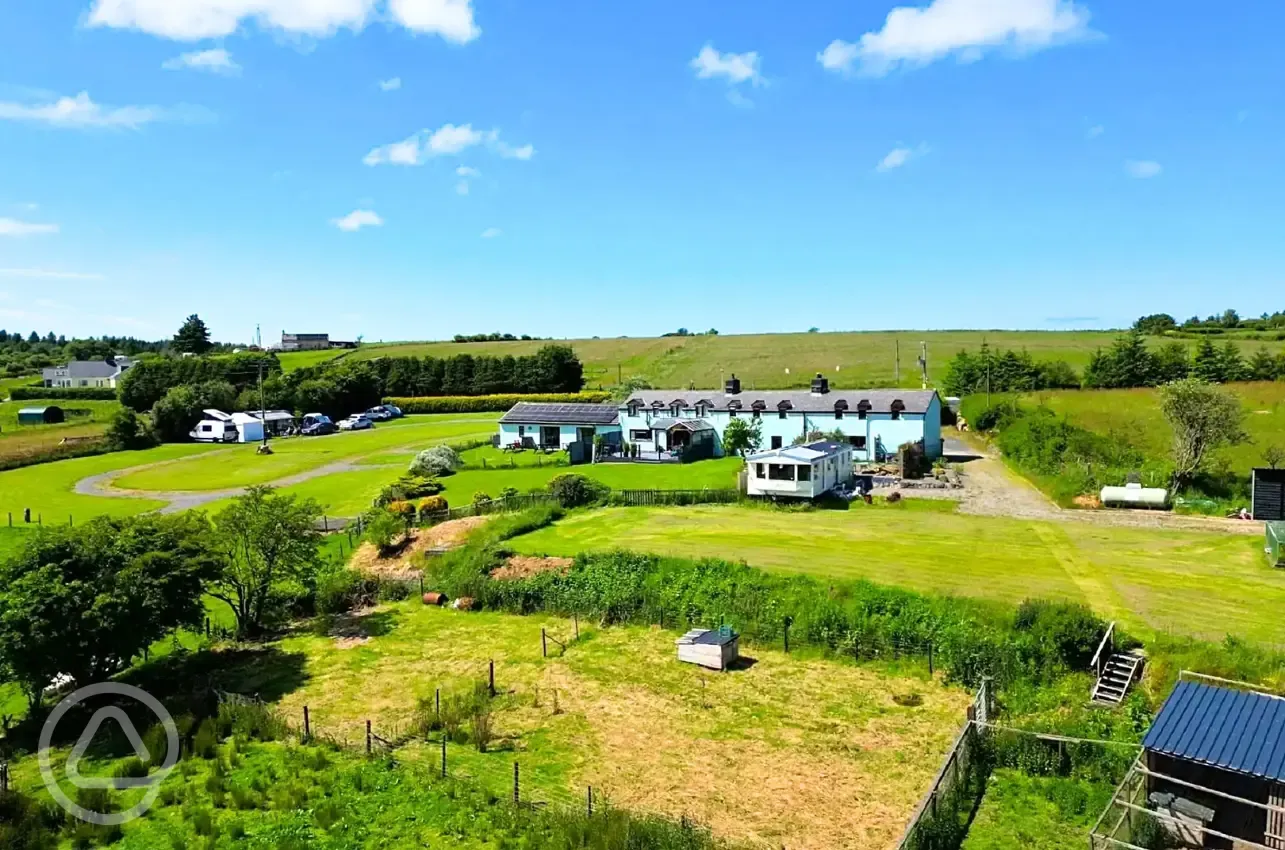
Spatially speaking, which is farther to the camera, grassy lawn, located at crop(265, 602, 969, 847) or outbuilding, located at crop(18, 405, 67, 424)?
outbuilding, located at crop(18, 405, 67, 424)

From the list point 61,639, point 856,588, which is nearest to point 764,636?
point 856,588

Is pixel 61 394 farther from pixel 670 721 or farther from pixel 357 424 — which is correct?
pixel 670 721

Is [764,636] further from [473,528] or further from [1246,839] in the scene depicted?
[473,528]

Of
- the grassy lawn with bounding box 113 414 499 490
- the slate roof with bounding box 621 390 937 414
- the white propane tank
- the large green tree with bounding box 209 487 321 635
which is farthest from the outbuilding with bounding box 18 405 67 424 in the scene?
the white propane tank

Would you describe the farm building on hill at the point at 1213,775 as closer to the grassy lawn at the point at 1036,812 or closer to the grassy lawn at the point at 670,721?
the grassy lawn at the point at 1036,812

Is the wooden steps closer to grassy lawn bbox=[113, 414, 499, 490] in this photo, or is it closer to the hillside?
grassy lawn bbox=[113, 414, 499, 490]
